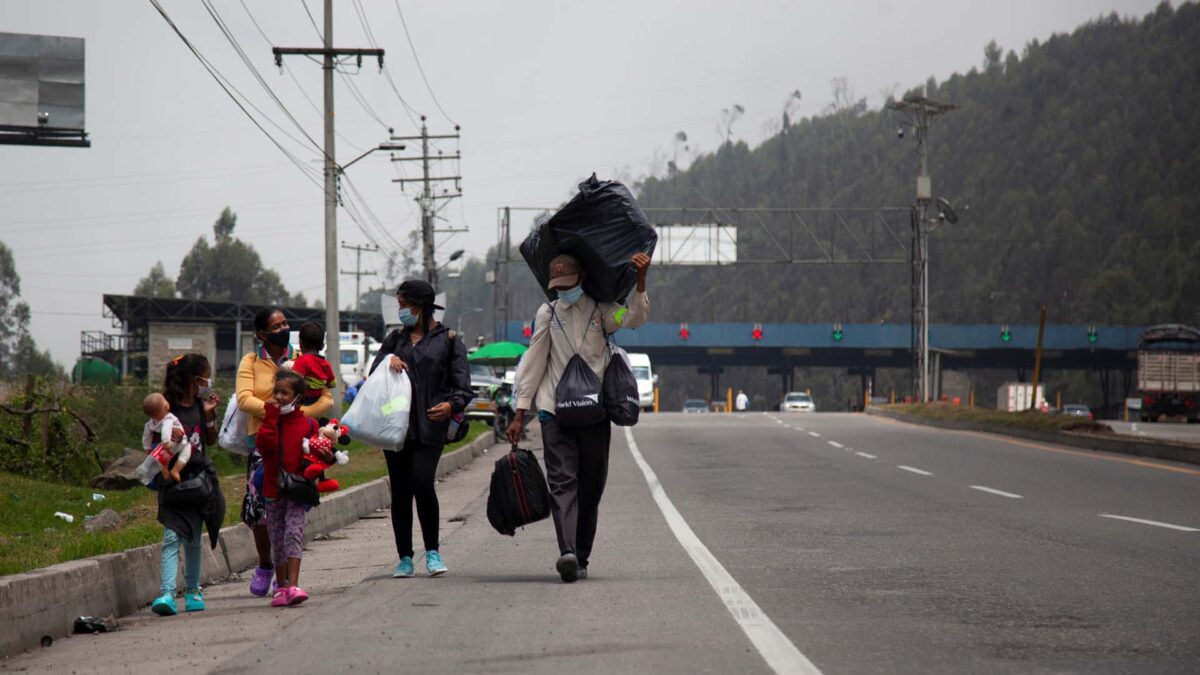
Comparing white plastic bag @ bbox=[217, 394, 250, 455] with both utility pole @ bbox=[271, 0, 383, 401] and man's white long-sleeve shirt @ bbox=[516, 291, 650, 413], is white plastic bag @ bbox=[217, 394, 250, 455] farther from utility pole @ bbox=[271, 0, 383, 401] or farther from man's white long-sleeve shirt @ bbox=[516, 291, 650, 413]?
utility pole @ bbox=[271, 0, 383, 401]

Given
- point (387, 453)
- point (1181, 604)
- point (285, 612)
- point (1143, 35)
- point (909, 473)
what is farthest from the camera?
point (1143, 35)

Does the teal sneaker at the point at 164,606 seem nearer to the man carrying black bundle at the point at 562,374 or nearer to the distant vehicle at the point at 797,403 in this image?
the man carrying black bundle at the point at 562,374

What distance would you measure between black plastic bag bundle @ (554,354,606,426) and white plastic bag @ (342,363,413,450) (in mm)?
1006

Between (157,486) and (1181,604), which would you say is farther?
(157,486)

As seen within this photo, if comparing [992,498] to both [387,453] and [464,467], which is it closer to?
[387,453]

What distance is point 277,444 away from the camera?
27.7 ft

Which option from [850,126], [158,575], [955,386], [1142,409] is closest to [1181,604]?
[158,575]

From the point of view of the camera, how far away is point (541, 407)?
8594mm

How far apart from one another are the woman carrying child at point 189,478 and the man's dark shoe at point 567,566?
6.93 ft

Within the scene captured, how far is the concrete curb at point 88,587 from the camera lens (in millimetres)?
7305

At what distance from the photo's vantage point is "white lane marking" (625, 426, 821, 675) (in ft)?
18.7

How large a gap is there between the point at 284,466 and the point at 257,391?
79 cm

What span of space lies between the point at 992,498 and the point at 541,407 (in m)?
8.08

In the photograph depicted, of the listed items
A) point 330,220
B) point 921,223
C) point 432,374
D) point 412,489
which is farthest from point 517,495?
point 921,223
